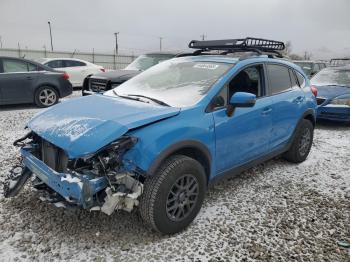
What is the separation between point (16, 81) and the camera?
857cm

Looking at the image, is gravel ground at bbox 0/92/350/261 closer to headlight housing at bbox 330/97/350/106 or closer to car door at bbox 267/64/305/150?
car door at bbox 267/64/305/150

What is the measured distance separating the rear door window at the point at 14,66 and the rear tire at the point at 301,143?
24.2 feet

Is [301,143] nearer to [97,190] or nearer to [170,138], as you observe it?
[170,138]

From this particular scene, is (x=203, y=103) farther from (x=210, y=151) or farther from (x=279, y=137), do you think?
(x=279, y=137)

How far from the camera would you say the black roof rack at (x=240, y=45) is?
4398 mm

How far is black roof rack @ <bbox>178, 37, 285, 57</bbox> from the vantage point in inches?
173

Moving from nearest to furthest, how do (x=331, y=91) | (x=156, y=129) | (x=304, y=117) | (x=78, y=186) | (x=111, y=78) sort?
(x=78, y=186) < (x=156, y=129) < (x=304, y=117) < (x=111, y=78) < (x=331, y=91)

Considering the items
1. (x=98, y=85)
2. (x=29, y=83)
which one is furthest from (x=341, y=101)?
(x=29, y=83)

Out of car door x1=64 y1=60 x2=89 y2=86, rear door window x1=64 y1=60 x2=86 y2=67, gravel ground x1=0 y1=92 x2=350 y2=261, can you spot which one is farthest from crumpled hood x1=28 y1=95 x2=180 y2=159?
rear door window x1=64 y1=60 x2=86 y2=67

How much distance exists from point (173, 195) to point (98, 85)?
530 cm

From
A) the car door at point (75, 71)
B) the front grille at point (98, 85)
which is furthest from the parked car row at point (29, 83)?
the car door at point (75, 71)

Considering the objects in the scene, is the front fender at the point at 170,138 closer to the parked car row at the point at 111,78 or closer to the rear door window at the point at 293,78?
the rear door window at the point at 293,78

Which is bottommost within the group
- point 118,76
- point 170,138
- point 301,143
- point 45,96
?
point 301,143

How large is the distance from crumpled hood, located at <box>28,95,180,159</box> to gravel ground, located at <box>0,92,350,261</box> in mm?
903
